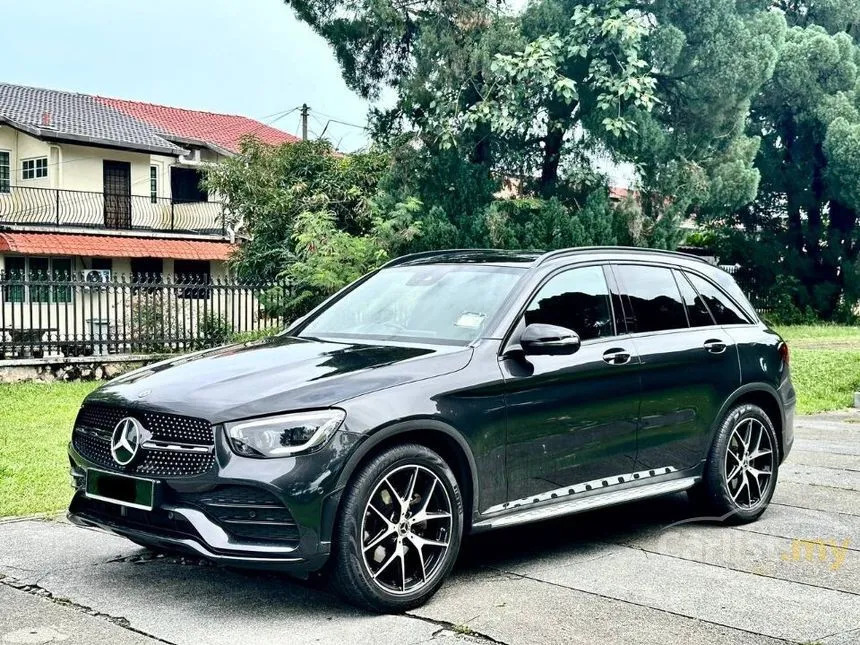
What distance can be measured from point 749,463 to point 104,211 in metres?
30.2

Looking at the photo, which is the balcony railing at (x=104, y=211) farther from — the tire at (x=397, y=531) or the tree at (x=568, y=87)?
the tire at (x=397, y=531)

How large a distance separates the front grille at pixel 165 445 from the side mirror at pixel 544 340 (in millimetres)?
1703

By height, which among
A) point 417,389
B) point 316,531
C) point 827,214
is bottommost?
point 316,531


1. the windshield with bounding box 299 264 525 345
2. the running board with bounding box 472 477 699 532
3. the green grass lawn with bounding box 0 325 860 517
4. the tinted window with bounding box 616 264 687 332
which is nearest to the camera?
the running board with bounding box 472 477 699 532

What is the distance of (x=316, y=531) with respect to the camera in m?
4.73

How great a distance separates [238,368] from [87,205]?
30206mm

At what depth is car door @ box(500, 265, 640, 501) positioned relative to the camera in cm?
559

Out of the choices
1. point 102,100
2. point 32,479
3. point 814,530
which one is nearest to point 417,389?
point 814,530

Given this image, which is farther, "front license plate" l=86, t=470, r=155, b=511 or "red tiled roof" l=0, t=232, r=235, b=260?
"red tiled roof" l=0, t=232, r=235, b=260

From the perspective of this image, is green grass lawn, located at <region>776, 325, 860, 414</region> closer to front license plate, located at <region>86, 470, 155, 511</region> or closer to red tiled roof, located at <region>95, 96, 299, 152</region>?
front license plate, located at <region>86, 470, 155, 511</region>

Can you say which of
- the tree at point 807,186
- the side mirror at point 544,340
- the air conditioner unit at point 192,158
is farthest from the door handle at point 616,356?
the air conditioner unit at point 192,158

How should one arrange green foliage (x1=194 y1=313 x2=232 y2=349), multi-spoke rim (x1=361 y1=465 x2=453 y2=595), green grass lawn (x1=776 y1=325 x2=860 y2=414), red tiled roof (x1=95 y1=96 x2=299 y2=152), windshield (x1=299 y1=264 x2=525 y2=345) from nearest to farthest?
multi-spoke rim (x1=361 y1=465 x2=453 y2=595) < windshield (x1=299 y1=264 x2=525 y2=345) < green grass lawn (x1=776 y1=325 x2=860 y2=414) < green foliage (x1=194 y1=313 x2=232 y2=349) < red tiled roof (x1=95 y1=96 x2=299 y2=152)

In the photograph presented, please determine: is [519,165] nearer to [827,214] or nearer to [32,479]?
[827,214]

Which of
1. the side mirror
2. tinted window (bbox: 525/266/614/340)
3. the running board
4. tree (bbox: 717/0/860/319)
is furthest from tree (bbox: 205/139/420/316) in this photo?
tree (bbox: 717/0/860/319)
